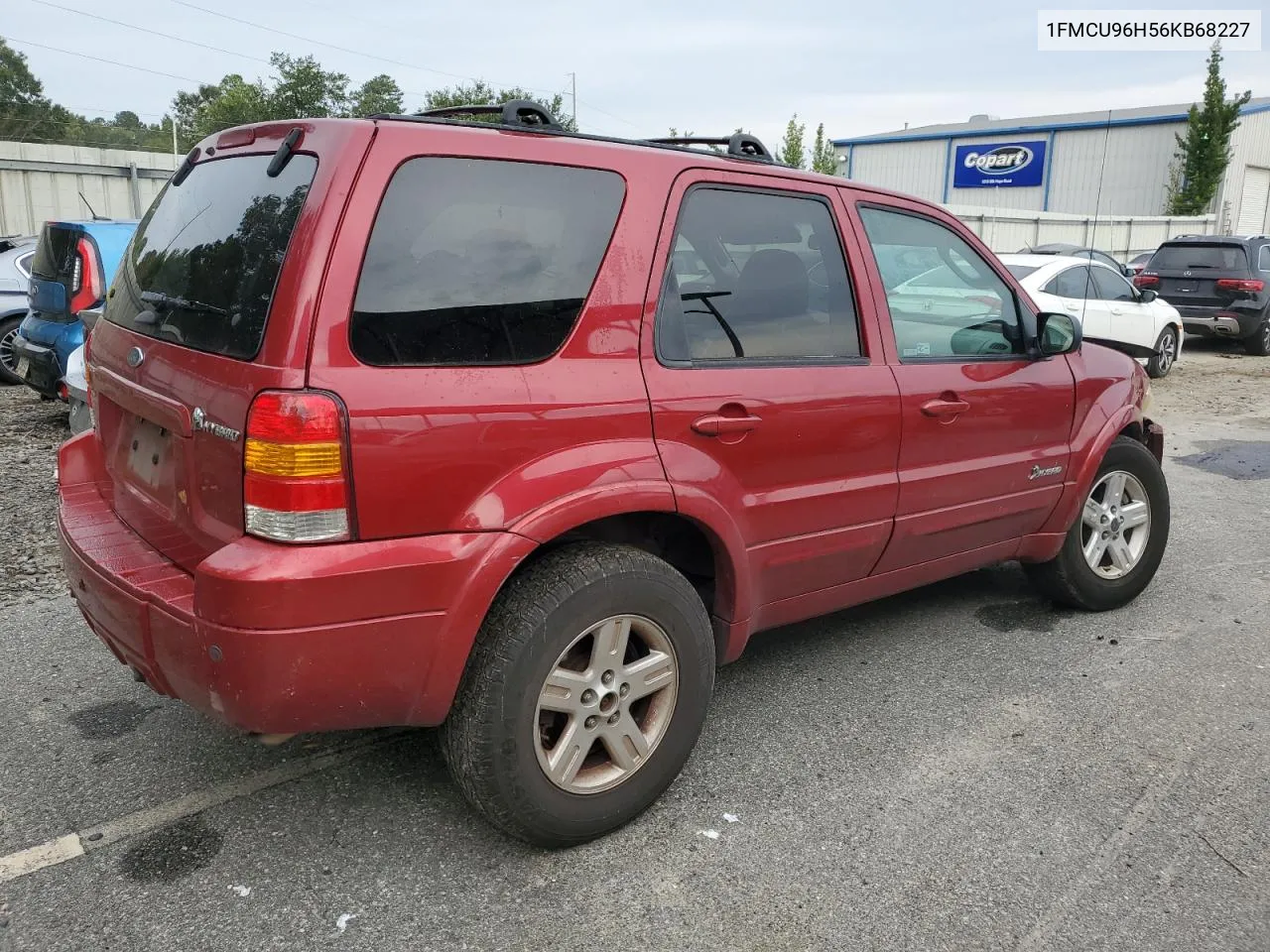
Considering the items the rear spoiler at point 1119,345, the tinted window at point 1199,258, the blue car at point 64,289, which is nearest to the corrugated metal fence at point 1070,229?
the tinted window at point 1199,258

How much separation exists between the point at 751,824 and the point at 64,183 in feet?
55.8

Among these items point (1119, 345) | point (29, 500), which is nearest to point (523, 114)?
point (1119, 345)

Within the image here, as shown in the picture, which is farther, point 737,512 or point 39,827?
point 737,512

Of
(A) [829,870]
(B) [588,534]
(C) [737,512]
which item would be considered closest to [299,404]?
(B) [588,534]

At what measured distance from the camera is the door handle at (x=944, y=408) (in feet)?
11.2

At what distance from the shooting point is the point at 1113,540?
4441mm

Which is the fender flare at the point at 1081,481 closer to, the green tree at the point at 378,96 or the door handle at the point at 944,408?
the door handle at the point at 944,408

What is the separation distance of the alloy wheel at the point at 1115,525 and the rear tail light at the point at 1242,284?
39.7 feet

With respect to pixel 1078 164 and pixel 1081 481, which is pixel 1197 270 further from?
pixel 1078 164

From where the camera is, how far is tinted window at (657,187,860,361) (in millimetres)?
2852

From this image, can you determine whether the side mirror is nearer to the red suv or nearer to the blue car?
the red suv

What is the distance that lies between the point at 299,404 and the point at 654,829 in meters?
1.52

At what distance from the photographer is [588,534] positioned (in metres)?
2.76

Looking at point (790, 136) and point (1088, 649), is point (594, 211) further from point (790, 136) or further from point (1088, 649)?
point (790, 136)
